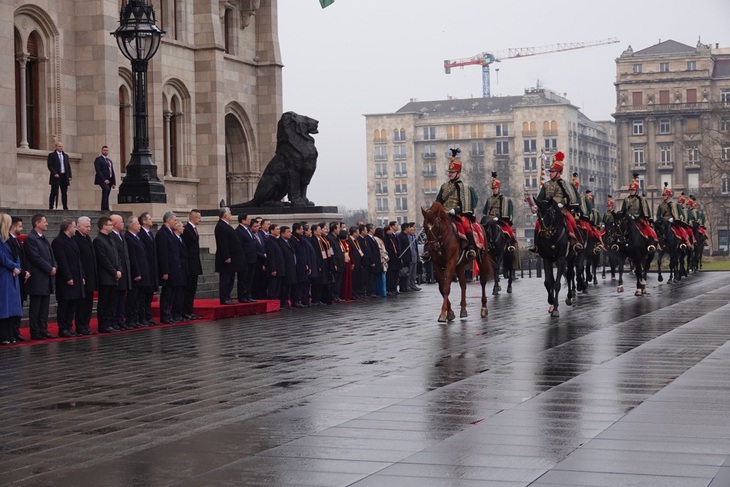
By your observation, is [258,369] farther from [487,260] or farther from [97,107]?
[97,107]

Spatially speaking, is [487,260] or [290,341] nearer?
[290,341]

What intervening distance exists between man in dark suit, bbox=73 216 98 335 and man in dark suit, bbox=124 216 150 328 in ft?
3.06

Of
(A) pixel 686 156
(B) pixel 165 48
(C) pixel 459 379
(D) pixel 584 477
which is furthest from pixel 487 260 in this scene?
(A) pixel 686 156

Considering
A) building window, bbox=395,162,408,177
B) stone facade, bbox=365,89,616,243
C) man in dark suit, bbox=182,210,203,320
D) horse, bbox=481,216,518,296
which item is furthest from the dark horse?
building window, bbox=395,162,408,177

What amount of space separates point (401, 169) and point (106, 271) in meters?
159

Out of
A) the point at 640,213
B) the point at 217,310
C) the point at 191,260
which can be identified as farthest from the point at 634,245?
the point at 191,260

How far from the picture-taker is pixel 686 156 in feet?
462

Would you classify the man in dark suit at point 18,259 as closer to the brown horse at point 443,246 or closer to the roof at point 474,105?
the brown horse at point 443,246

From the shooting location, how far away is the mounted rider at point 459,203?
21297mm

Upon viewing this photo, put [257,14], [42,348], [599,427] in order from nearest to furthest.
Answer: [599,427]
[42,348]
[257,14]

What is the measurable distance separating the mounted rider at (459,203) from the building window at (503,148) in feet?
500

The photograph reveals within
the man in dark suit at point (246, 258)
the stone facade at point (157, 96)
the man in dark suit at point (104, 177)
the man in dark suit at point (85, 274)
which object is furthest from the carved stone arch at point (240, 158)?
the man in dark suit at point (85, 274)

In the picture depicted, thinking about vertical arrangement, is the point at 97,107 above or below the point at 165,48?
below

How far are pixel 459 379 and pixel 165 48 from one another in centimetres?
3073
